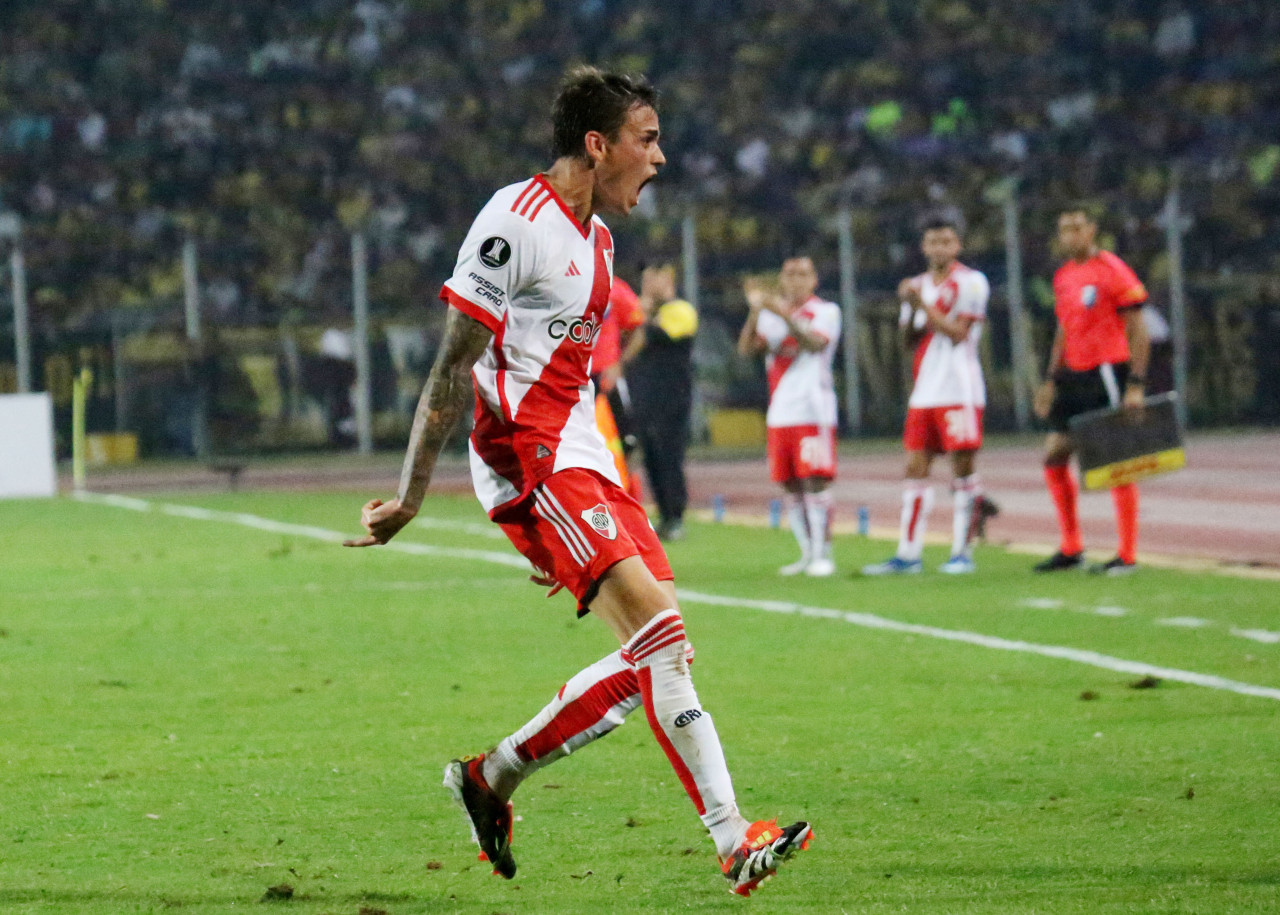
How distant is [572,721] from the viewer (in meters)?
4.81

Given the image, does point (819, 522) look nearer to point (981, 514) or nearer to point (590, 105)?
point (981, 514)

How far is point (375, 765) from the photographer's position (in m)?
6.09

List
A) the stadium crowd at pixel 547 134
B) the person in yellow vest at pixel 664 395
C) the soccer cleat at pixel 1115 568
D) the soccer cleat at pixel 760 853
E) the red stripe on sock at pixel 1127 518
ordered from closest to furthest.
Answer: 1. the soccer cleat at pixel 760 853
2. the soccer cleat at pixel 1115 568
3. the red stripe on sock at pixel 1127 518
4. the person in yellow vest at pixel 664 395
5. the stadium crowd at pixel 547 134

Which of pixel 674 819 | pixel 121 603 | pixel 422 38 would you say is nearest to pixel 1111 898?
pixel 674 819

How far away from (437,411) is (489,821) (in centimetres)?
97

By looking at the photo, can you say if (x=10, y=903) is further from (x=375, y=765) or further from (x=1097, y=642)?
(x=1097, y=642)

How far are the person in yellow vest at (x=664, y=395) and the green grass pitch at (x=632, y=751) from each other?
3.87 meters

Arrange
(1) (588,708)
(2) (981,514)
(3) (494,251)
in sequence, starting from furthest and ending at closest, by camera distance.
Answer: (2) (981,514) < (1) (588,708) < (3) (494,251)

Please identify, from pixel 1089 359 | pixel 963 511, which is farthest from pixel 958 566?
pixel 1089 359

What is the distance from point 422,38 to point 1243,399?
1509 cm

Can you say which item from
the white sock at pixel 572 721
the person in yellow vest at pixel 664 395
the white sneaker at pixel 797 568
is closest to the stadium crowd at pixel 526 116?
the person in yellow vest at pixel 664 395

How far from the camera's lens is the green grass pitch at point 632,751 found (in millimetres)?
4566

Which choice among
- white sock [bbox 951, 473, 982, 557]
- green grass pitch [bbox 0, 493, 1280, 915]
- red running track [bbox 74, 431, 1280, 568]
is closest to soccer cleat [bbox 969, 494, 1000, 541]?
red running track [bbox 74, 431, 1280, 568]

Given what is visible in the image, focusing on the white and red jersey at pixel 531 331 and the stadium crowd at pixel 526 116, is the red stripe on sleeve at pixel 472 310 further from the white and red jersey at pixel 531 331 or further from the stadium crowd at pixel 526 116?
the stadium crowd at pixel 526 116
